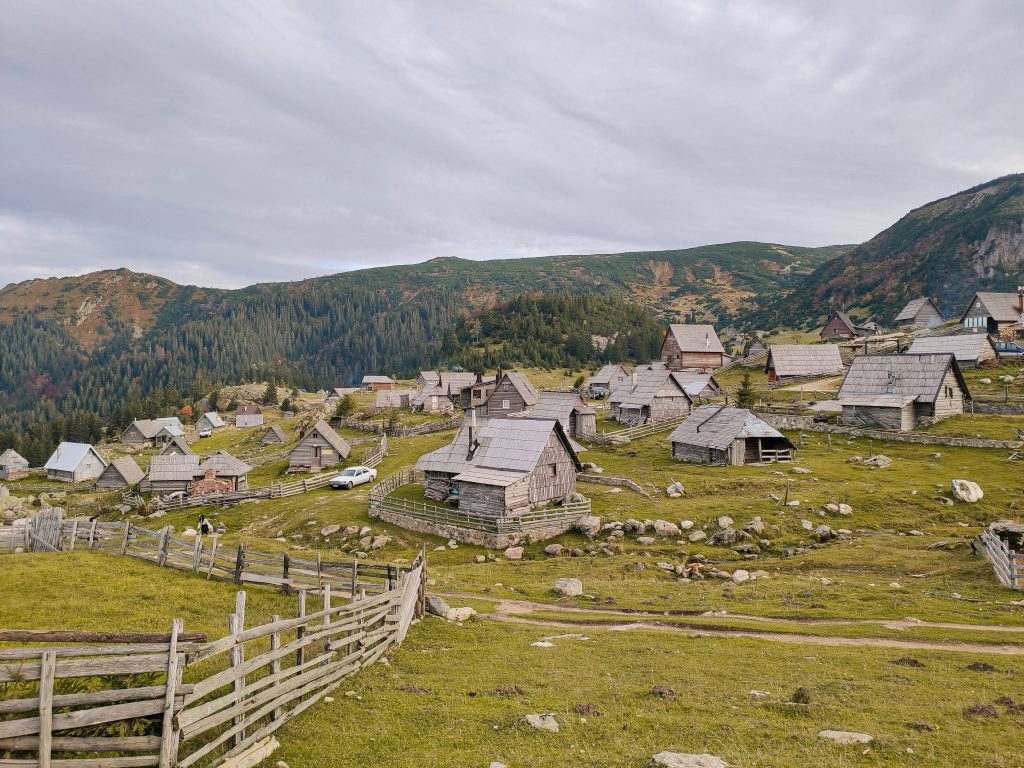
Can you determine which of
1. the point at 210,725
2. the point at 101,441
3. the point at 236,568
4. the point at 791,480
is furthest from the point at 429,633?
the point at 101,441

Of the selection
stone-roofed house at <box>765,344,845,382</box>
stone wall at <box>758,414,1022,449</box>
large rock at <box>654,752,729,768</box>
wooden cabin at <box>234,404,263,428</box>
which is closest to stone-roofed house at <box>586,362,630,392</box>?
stone-roofed house at <box>765,344,845,382</box>

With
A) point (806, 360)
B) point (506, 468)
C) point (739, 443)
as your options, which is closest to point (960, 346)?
point (806, 360)

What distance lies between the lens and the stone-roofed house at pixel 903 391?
5891cm

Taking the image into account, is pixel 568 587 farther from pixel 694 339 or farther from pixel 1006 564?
pixel 694 339

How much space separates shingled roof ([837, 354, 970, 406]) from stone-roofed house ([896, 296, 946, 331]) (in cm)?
6907

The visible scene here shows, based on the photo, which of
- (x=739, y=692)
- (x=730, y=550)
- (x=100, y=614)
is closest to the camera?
(x=739, y=692)

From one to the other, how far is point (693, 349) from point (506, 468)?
79.9 metres

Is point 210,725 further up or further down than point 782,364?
further down

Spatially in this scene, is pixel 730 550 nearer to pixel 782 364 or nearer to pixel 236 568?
pixel 236 568

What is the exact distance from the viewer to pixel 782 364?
A: 90.8m

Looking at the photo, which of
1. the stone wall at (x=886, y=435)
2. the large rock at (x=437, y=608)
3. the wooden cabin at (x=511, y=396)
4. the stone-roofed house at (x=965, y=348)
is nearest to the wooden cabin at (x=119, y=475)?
the wooden cabin at (x=511, y=396)

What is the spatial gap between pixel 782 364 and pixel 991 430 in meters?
37.0

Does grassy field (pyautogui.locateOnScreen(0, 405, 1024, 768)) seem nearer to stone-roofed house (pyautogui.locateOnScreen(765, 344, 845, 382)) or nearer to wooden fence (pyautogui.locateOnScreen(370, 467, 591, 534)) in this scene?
wooden fence (pyautogui.locateOnScreen(370, 467, 591, 534))

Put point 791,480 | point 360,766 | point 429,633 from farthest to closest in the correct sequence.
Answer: point 791,480
point 429,633
point 360,766
